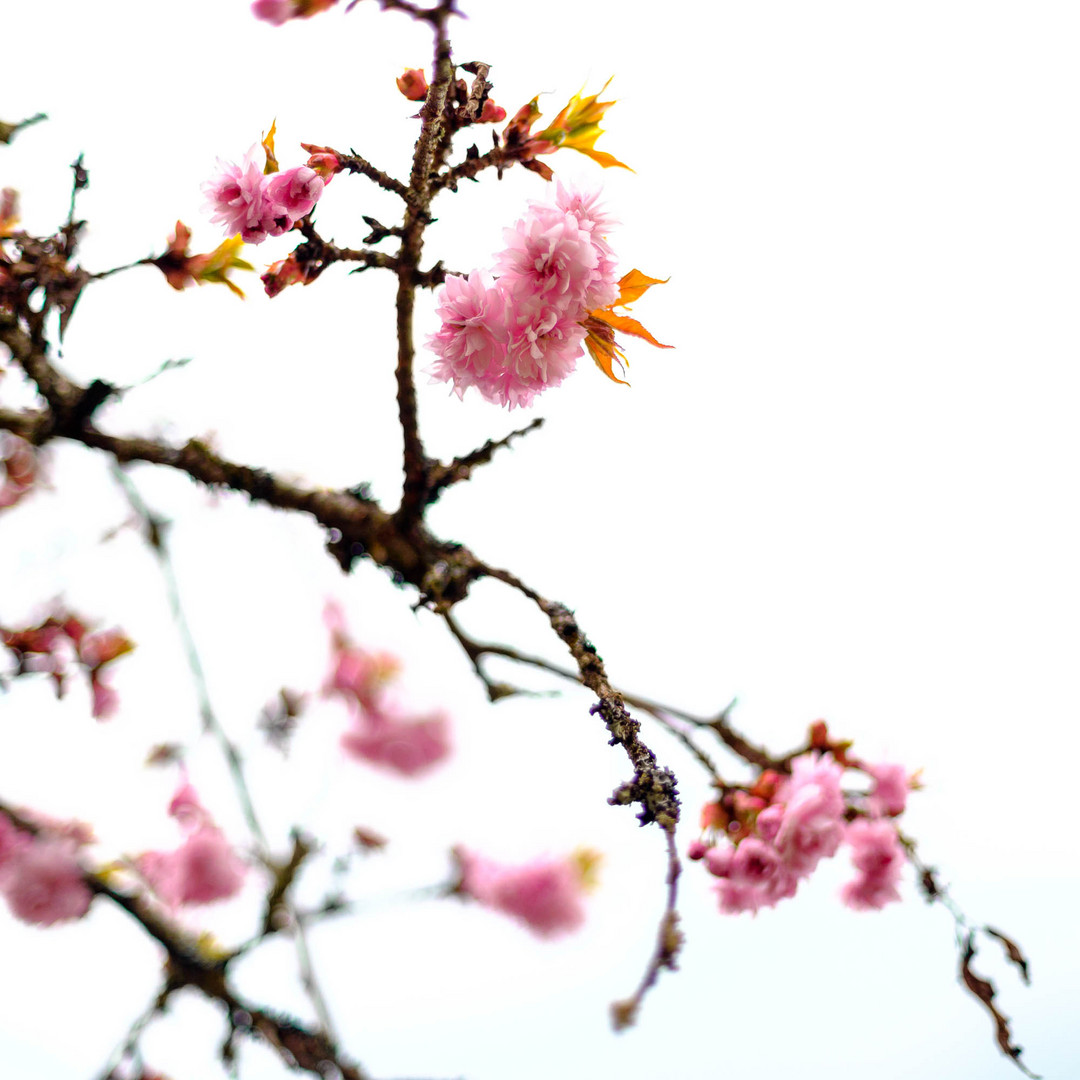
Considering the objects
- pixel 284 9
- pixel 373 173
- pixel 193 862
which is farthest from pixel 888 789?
pixel 193 862

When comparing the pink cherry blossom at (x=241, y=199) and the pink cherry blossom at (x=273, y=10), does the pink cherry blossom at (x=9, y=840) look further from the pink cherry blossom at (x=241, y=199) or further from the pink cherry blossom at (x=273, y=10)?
the pink cherry blossom at (x=273, y=10)

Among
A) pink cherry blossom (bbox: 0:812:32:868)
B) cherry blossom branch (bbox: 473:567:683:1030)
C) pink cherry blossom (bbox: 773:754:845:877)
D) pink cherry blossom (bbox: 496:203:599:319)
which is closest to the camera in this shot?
cherry blossom branch (bbox: 473:567:683:1030)

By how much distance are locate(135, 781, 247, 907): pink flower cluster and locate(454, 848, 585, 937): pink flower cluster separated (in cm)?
64

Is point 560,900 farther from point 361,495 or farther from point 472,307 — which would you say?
point 472,307

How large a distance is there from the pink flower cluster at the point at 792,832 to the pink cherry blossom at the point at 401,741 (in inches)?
52.8

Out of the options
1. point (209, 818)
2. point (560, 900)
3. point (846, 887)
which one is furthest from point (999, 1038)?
point (209, 818)

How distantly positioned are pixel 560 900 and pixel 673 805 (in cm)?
174

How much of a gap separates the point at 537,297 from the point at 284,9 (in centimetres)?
28

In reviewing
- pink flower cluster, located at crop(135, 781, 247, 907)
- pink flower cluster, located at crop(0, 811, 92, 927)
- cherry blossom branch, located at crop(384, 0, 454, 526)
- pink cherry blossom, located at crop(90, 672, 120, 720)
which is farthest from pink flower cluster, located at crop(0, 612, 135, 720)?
cherry blossom branch, located at crop(384, 0, 454, 526)

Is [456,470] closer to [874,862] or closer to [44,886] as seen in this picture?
[874,862]

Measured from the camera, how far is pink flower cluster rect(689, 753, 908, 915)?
3.43ft

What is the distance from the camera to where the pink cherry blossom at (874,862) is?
1193mm

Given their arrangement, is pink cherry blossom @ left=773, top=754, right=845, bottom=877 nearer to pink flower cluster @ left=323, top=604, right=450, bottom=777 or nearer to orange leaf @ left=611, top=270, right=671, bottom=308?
orange leaf @ left=611, top=270, right=671, bottom=308

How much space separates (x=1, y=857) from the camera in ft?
5.41
